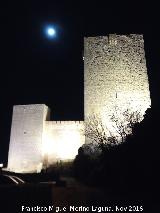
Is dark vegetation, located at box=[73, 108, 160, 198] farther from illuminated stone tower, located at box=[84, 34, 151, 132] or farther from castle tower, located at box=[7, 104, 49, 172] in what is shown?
castle tower, located at box=[7, 104, 49, 172]

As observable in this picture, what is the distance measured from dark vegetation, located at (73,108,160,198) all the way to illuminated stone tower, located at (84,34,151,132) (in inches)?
215

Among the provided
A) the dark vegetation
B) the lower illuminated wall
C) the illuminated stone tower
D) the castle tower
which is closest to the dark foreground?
the dark vegetation

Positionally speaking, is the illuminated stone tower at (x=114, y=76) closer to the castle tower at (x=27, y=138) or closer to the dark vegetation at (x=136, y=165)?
the castle tower at (x=27, y=138)

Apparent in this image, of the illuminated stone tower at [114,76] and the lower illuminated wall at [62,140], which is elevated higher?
the illuminated stone tower at [114,76]

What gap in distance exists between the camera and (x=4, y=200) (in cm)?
721

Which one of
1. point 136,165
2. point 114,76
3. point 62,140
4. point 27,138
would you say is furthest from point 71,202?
point 27,138

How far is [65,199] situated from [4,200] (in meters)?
1.67

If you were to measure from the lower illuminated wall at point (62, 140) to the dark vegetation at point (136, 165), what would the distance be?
7503 mm

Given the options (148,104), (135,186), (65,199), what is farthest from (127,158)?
(148,104)

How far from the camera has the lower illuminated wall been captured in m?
20.6

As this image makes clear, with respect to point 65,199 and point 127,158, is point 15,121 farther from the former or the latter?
point 65,199

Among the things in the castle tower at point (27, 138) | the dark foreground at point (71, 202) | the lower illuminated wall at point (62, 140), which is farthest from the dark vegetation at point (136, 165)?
the castle tower at point (27, 138)

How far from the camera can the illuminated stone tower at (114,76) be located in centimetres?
1798

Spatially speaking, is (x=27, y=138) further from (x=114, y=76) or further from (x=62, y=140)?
(x=114, y=76)
